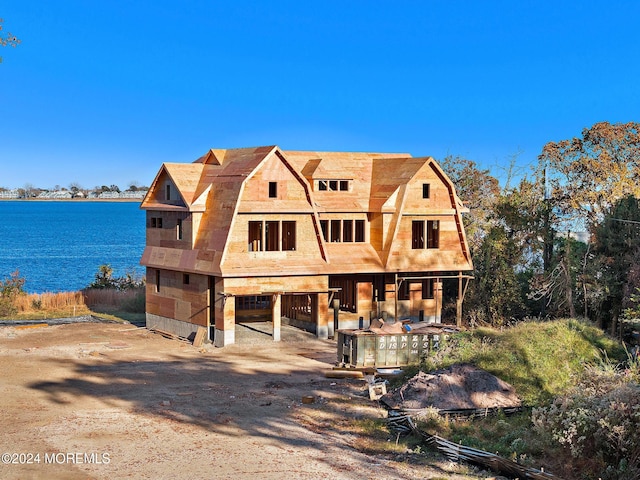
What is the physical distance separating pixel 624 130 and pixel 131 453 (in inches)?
1862

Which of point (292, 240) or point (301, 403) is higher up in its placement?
point (292, 240)

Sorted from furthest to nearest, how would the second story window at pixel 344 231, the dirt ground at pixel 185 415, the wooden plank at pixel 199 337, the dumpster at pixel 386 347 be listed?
the second story window at pixel 344 231, the wooden plank at pixel 199 337, the dumpster at pixel 386 347, the dirt ground at pixel 185 415

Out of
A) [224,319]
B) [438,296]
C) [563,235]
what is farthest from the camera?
[563,235]

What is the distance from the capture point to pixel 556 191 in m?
57.6

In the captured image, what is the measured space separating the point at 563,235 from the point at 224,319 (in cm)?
2477

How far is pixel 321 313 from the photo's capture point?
40.7 meters

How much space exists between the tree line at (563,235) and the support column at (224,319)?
44.8 feet

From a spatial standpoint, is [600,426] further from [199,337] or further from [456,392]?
[199,337]

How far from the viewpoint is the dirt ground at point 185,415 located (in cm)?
2028

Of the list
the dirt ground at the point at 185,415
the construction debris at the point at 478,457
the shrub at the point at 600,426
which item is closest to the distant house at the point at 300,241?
the dirt ground at the point at 185,415

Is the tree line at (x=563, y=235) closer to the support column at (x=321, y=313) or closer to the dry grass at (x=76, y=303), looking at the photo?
the support column at (x=321, y=313)

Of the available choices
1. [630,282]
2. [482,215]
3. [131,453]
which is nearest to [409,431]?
[131,453]

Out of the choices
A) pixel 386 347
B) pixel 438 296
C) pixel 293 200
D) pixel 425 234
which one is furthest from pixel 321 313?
pixel 386 347

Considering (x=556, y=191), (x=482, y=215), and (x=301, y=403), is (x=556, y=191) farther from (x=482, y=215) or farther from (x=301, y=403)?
(x=301, y=403)
